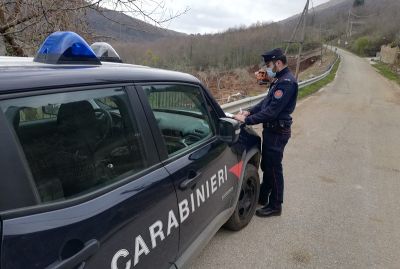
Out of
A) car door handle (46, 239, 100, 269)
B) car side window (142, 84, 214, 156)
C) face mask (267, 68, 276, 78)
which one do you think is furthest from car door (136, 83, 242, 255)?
face mask (267, 68, 276, 78)

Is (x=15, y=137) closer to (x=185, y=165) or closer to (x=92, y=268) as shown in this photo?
(x=92, y=268)

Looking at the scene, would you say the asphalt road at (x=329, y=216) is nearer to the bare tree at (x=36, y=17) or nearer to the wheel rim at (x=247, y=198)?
the wheel rim at (x=247, y=198)

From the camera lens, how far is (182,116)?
106 inches

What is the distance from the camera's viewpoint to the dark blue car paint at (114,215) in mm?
1104

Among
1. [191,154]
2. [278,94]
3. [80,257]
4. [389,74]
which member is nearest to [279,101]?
[278,94]

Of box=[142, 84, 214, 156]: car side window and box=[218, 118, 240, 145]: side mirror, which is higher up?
box=[142, 84, 214, 156]: car side window

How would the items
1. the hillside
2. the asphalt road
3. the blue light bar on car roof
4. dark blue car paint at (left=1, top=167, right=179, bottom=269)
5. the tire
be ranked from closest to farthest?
dark blue car paint at (left=1, top=167, right=179, bottom=269) < the blue light bar on car roof < the asphalt road < the tire < the hillside

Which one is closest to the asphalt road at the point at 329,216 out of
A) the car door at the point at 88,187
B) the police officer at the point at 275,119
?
the police officer at the point at 275,119

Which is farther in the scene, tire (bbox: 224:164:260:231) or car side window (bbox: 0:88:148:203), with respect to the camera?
tire (bbox: 224:164:260:231)

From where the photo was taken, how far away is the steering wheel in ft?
5.37

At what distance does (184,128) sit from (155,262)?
1.11 metres

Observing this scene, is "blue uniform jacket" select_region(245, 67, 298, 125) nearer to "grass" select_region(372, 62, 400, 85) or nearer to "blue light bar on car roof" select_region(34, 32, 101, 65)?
"blue light bar on car roof" select_region(34, 32, 101, 65)

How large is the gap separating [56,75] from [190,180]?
1023 mm

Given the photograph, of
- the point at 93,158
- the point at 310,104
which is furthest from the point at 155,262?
the point at 310,104
